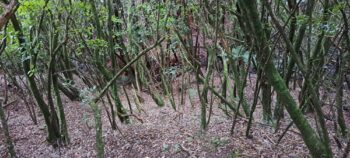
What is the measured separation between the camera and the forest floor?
554 cm

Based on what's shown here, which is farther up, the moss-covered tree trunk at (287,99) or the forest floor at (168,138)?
the moss-covered tree trunk at (287,99)

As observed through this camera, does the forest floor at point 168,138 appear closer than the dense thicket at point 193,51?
No

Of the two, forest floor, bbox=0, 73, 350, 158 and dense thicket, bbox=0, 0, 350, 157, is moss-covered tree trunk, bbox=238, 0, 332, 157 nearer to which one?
dense thicket, bbox=0, 0, 350, 157

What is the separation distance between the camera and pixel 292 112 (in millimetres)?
3537

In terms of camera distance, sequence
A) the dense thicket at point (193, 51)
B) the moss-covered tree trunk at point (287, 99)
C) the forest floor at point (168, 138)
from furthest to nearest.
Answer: the forest floor at point (168, 138) → the dense thicket at point (193, 51) → the moss-covered tree trunk at point (287, 99)

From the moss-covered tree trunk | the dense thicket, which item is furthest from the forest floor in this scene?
the moss-covered tree trunk

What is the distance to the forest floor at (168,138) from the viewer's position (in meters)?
5.54

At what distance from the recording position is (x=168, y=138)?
6.07 m

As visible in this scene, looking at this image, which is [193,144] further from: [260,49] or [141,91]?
[141,91]

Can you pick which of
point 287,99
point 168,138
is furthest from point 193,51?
point 287,99

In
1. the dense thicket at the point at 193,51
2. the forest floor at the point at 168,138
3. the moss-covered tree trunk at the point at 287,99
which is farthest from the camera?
the forest floor at the point at 168,138

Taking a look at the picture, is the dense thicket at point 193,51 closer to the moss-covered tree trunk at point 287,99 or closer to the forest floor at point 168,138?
the moss-covered tree trunk at point 287,99

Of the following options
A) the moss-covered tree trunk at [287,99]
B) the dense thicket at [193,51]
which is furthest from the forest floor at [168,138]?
the moss-covered tree trunk at [287,99]

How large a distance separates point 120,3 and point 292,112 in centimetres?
710
